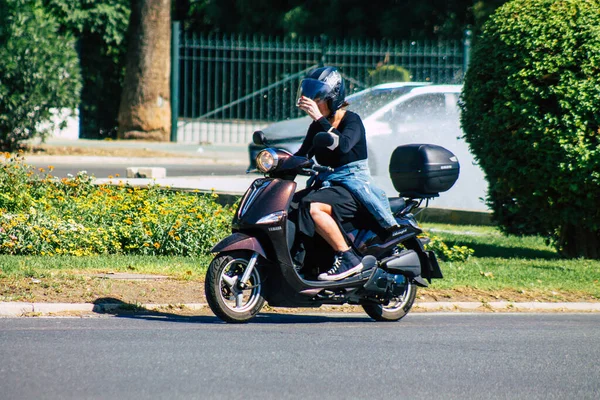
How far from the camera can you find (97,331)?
700 centimetres

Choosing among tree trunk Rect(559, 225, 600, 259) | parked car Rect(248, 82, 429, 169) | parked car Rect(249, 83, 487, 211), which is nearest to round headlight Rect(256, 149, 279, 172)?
tree trunk Rect(559, 225, 600, 259)

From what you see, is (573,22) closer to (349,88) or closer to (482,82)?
(482,82)

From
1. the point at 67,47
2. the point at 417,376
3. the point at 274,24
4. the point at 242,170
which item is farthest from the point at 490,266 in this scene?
the point at 274,24

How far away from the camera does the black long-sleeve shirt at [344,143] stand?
24.5 ft

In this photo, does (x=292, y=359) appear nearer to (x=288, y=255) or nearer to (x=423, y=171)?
(x=288, y=255)

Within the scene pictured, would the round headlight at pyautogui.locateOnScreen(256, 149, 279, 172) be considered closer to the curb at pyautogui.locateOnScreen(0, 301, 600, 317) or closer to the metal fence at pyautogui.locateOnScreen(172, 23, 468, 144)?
the curb at pyautogui.locateOnScreen(0, 301, 600, 317)

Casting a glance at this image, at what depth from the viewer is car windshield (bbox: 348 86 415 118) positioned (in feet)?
52.9

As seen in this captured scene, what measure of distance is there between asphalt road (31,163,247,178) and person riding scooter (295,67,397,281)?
10900 millimetres

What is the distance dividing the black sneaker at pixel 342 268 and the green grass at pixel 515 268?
190 cm

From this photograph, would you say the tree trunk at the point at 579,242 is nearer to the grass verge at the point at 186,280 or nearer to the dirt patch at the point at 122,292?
the grass verge at the point at 186,280

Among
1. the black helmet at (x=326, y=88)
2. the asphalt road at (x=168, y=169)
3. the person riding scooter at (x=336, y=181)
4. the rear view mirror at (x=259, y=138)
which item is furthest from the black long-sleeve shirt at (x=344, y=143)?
the asphalt road at (x=168, y=169)

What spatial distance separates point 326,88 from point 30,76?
1522 cm

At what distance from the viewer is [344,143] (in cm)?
747

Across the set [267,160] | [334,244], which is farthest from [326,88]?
[334,244]
